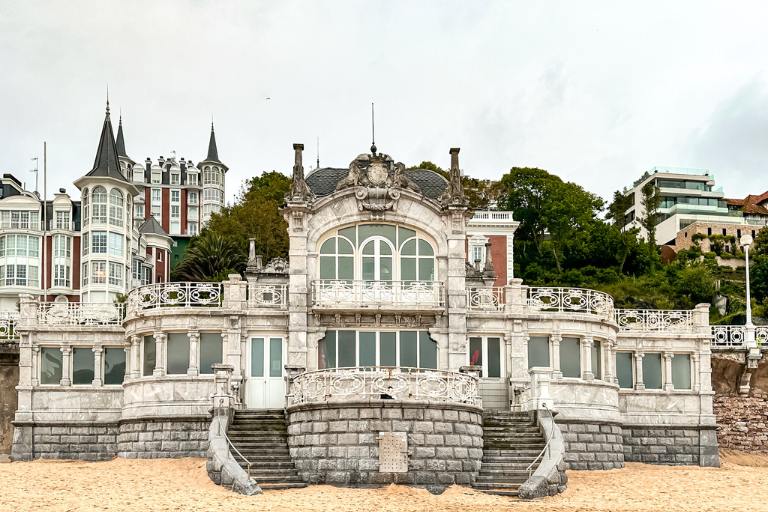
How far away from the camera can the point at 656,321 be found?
39531 millimetres

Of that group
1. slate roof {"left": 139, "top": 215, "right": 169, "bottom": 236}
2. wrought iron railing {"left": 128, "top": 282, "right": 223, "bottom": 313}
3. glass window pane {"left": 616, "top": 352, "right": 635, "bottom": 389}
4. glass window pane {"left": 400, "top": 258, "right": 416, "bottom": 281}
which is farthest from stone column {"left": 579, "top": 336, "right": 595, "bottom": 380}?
slate roof {"left": 139, "top": 215, "right": 169, "bottom": 236}

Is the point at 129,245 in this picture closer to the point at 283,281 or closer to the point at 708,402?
the point at 283,281

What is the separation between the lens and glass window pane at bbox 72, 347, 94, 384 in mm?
37991

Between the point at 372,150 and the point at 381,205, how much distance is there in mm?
2398

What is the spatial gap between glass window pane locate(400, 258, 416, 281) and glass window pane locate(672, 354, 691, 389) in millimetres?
9997

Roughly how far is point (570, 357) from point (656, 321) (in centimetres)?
444

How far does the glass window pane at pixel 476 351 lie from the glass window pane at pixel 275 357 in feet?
19.9

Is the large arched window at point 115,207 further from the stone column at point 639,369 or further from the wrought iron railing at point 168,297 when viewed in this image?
the stone column at point 639,369

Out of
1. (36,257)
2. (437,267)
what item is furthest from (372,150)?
(36,257)

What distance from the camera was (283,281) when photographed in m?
41.7

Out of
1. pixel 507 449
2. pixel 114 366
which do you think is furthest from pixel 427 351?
pixel 114 366

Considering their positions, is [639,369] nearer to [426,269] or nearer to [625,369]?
[625,369]

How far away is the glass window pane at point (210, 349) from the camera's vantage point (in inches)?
1414

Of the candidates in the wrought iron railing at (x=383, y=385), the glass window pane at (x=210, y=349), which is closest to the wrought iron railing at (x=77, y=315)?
the glass window pane at (x=210, y=349)
